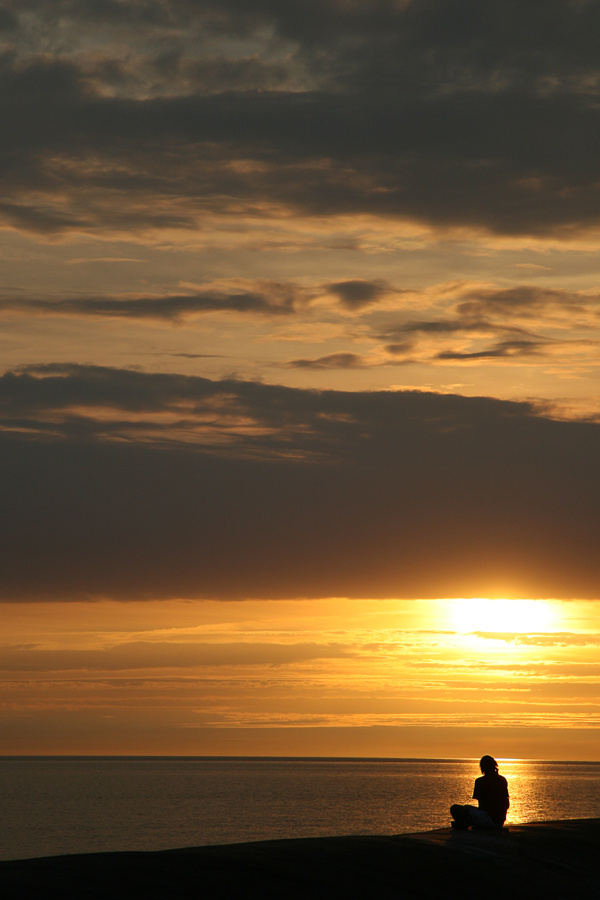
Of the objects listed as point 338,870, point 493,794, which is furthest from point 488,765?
point 338,870

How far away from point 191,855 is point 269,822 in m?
105

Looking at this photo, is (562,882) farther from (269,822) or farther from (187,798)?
(187,798)

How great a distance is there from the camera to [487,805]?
24.4 m

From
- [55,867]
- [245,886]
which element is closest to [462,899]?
[245,886]

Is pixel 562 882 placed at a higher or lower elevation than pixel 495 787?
lower

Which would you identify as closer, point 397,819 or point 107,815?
point 397,819

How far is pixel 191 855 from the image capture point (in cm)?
1778

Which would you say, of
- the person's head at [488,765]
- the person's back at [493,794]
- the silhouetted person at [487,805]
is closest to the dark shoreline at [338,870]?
the silhouetted person at [487,805]

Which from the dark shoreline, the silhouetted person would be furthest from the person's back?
the dark shoreline

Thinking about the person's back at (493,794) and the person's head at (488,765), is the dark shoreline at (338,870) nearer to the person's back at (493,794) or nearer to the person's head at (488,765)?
the person's back at (493,794)

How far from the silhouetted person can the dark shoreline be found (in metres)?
0.48

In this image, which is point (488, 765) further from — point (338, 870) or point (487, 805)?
point (338, 870)

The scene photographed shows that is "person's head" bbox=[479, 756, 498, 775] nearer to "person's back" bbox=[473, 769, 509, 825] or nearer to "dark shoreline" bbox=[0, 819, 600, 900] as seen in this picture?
"person's back" bbox=[473, 769, 509, 825]

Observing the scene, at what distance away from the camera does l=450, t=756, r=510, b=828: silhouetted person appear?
78.5 ft
